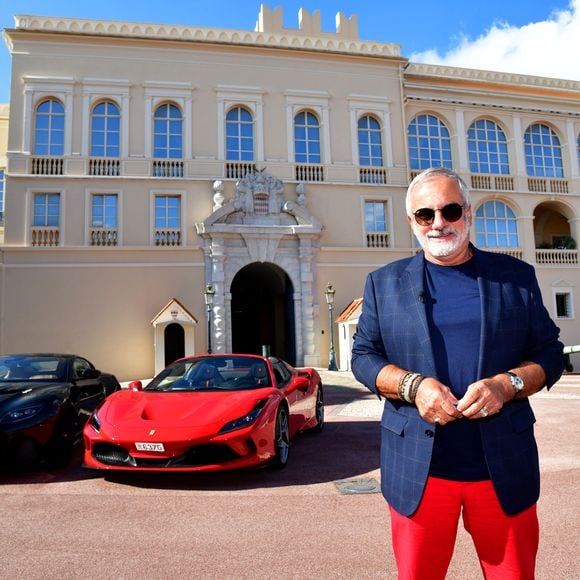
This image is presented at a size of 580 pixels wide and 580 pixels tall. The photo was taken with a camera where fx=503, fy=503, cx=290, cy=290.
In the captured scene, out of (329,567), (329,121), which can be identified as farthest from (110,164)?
(329,567)

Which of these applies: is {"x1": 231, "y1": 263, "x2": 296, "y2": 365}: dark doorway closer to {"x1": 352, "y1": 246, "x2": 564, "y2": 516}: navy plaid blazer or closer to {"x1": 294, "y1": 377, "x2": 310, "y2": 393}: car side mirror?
{"x1": 294, "y1": 377, "x2": 310, "y2": 393}: car side mirror

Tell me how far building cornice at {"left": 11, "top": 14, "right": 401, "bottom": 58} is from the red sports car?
59.5ft

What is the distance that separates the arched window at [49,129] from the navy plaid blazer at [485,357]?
66.3 ft

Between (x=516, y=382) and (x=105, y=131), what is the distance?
814 inches

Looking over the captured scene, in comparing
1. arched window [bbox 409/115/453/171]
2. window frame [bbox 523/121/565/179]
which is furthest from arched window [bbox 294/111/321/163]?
window frame [bbox 523/121/565/179]

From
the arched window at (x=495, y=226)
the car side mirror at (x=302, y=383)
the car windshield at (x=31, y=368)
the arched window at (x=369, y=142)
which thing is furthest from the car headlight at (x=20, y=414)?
the arched window at (x=495, y=226)

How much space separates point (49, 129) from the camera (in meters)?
19.4

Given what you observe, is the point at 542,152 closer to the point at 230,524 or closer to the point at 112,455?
the point at 112,455

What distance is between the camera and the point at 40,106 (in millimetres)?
19484

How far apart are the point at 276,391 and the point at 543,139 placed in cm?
2342

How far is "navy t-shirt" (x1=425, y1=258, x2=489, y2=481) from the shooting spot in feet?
6.34

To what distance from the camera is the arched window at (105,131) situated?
64.5ft

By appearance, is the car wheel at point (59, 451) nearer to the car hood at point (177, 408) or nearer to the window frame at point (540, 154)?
the car hood at point (177, 408)

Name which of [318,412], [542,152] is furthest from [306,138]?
[318,412]
